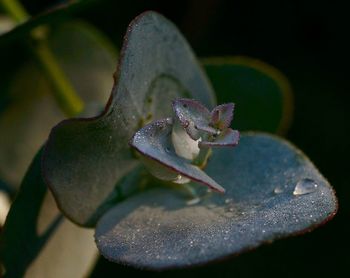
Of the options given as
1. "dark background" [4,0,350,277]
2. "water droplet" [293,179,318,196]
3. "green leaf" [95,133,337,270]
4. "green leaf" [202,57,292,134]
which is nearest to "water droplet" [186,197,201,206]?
"green leaf" [95,133,337,270]

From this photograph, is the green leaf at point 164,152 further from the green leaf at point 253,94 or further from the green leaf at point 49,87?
the green leaf at point 49,87

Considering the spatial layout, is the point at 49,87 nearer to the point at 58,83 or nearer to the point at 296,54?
the point at 58,83

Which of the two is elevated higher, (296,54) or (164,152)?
(164,152)

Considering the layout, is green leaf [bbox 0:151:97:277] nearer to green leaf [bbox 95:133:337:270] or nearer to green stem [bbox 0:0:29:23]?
green leaf [bbox 95:133:337:270]

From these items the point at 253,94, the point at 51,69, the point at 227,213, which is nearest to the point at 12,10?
the point at 51,69

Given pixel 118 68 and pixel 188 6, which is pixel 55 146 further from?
pixel 188 6

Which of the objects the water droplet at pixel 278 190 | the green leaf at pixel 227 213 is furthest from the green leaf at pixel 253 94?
the water droplet at pixel 278 190

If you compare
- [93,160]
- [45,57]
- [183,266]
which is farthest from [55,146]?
[45,57]
